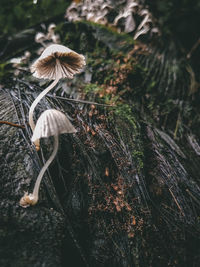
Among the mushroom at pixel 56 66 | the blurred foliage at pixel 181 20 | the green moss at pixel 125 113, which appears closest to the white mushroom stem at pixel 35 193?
the mushroom at pixel 56 66

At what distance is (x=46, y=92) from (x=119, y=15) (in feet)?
8.27

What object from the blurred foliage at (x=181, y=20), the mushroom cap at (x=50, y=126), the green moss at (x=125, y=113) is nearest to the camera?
the mushroom cap at (x=50, y=126)

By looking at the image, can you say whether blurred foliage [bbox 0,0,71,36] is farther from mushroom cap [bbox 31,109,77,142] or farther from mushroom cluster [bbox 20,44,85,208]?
mushroom cap [bbox 31,109,77,142]

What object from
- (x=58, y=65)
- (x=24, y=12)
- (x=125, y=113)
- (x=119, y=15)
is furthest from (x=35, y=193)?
(x=119, y=15)

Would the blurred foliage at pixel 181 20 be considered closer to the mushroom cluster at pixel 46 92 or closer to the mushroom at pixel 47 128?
the mushroom cluster at pixel 46 92

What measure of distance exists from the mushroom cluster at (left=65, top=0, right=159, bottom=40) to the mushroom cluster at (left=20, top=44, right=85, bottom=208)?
1.78 m

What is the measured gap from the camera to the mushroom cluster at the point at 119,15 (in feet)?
9.77

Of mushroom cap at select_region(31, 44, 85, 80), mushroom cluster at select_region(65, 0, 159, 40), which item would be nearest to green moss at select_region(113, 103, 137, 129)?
mushroom cap at select_region(31, 44, 85, 80)

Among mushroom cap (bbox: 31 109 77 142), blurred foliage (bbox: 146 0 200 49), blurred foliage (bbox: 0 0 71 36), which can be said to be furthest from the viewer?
blurred foliage (bbox: 146 0 200 49)

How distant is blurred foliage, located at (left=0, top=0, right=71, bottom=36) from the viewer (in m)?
2.73

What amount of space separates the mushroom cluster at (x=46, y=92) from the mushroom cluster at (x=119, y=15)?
178cm

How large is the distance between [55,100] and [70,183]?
699 millimetres

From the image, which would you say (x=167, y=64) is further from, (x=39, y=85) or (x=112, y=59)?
(x=39, y=85)

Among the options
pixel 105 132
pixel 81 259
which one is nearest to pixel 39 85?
pixel 105 132
